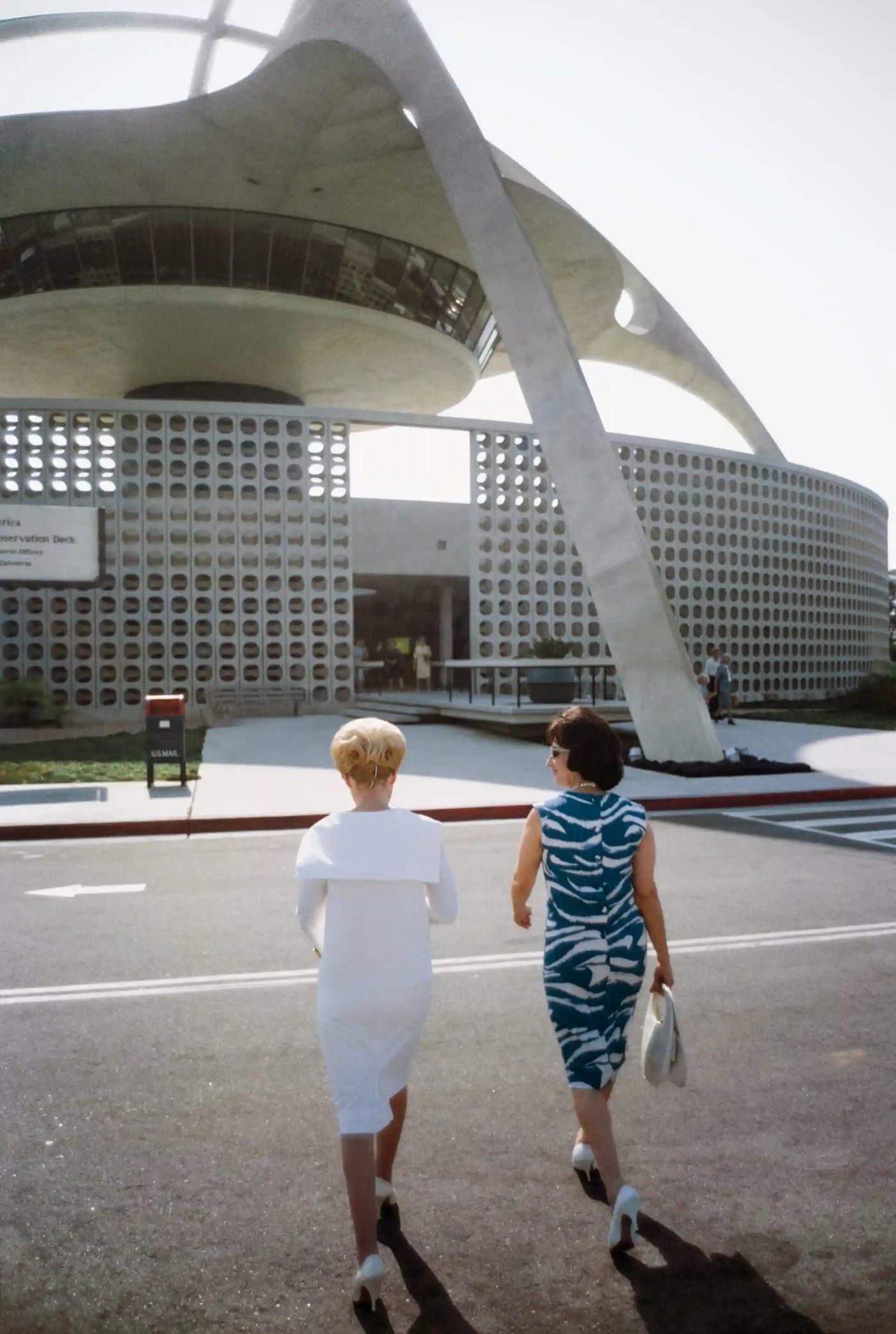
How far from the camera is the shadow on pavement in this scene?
2.63 meters

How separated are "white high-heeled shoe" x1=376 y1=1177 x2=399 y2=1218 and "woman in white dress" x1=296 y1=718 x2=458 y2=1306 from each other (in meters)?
0.16

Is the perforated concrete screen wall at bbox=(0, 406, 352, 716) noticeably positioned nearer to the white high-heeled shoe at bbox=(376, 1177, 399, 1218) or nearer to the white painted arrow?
the white painted arrow

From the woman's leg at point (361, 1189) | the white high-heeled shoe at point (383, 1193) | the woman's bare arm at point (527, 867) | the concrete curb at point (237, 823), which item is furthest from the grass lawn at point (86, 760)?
the woman's leg at point (361, 1189)

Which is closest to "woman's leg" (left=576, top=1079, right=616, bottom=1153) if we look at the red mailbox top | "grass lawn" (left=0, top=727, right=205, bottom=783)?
the red mailbox top

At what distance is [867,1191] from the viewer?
10.7 ft

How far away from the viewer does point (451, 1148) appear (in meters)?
3.64

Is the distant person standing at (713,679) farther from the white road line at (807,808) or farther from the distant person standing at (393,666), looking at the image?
the distant person standing at (393,666)

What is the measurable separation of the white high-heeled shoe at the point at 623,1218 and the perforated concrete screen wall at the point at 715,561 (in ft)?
75.4

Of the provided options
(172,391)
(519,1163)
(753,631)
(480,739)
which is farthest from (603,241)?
(519,1163)

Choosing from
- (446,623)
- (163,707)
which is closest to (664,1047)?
(163,707)

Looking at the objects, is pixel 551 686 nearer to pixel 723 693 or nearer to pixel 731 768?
pixel 723 693

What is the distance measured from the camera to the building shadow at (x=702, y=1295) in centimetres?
263

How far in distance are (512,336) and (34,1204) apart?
14.6 metres

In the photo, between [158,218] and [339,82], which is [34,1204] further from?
[158,218]
